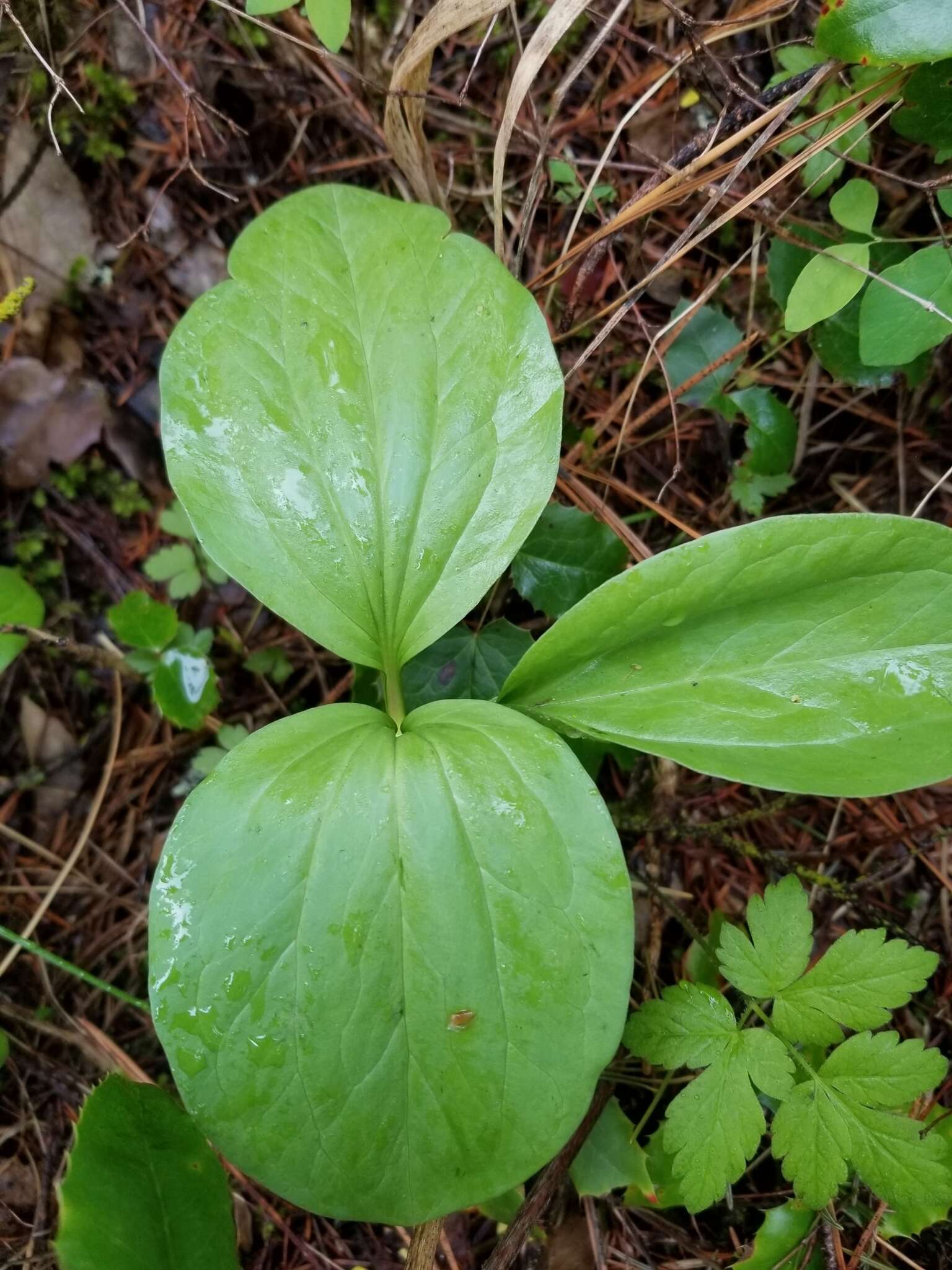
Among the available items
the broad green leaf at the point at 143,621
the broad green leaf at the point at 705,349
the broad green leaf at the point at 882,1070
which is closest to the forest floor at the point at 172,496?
the broad green leaf at the point at 705,349

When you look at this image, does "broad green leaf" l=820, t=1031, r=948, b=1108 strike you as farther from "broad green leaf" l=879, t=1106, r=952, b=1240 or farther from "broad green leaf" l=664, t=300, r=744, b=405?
"broad green leaf" l=664, t=300, r=744, b=405

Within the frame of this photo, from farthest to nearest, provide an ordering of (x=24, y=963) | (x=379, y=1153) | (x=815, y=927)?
(x=24, y=963) → (x=815, y=927) → (x=379, y=1153)

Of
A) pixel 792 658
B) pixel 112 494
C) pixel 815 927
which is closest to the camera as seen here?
pixel 792 658

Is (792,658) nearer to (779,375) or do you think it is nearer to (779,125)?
(779,375)

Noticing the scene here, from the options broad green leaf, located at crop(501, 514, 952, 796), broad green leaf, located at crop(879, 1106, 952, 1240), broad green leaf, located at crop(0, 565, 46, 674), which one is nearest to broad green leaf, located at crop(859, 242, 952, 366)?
broad green leaf, located at crop(501, 514, 952, 796)

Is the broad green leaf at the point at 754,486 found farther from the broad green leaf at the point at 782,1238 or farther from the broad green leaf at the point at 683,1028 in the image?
the broad green leaf at the point at 782,1238

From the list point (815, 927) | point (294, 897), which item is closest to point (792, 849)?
point (815, 927)
